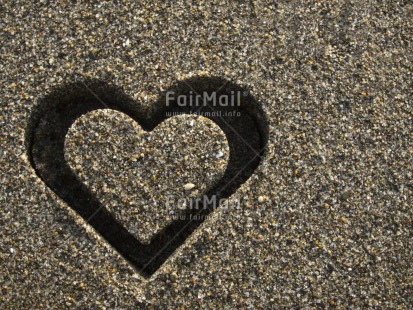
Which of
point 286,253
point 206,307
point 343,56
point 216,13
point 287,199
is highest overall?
point 343,56

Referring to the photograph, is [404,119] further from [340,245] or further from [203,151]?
[203,151]

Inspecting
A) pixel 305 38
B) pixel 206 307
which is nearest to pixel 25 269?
pixel 206 307

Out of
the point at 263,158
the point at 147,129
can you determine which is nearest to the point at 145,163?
the point at 147,129

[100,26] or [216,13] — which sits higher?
[216,13]

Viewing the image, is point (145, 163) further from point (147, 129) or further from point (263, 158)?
point (263, 158)
